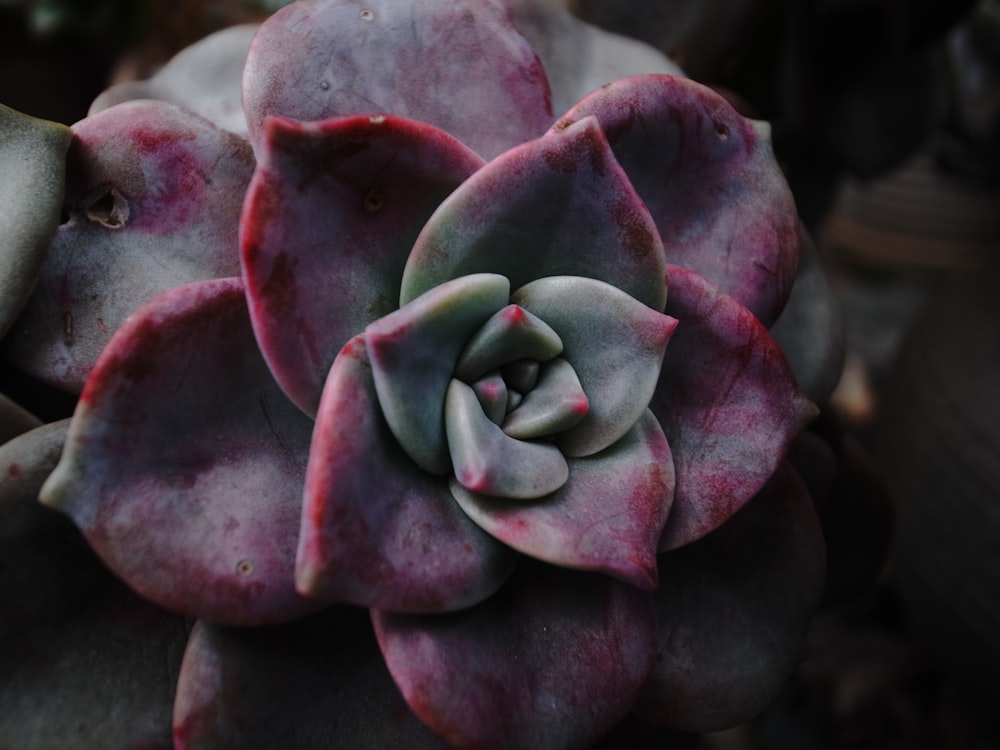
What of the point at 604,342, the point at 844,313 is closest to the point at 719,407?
the point at 604,342

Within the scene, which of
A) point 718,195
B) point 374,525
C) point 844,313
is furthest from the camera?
point 844,313

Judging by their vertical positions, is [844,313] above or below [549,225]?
below

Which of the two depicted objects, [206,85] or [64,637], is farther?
[206,85]

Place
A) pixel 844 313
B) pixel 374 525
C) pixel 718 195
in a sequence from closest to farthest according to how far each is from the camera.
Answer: pixel 374 525 → pixel 718 195 → pixel 844 313

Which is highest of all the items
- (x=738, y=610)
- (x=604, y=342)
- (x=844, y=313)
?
(x=604, y=342)

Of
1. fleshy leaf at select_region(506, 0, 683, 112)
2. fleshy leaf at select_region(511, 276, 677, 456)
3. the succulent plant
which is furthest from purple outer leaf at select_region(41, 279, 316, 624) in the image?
fleshy leaf at select_region(506, 0, 683, 112)

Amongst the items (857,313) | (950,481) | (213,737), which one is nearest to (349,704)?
(213,737)

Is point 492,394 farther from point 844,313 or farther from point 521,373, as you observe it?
point 844,313

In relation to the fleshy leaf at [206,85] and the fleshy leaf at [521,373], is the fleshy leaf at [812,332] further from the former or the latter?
the fleshy leaf at [206,85]
